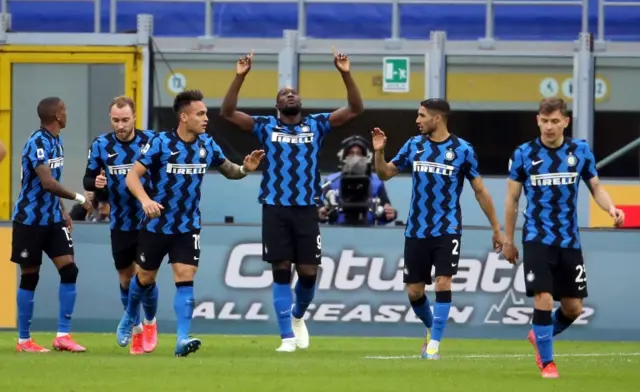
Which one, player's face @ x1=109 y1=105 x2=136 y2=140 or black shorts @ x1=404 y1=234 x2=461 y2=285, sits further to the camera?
player's face @ x1=109 y1=105 x2=136 y2=140

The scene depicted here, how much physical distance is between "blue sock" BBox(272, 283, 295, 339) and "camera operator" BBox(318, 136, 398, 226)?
3.61 meters

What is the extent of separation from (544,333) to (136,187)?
3483 millimetres

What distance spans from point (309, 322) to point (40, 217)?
13.9ft

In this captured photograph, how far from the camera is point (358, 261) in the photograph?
57.0 ft

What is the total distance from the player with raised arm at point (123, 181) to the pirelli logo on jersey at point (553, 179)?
374 centimetres

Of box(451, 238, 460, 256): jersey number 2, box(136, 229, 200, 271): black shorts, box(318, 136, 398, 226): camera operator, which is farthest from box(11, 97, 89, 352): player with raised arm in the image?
box(318, 136, 398, 226): camera operator

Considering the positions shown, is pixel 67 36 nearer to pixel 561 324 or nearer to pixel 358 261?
pixel 358 261

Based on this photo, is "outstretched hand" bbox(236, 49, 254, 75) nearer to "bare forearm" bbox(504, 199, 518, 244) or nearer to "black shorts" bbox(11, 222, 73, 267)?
"black shorts" bbox(11, 222, 73, 267)

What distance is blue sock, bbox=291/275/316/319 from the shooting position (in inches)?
555

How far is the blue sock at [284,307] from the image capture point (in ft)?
45.6

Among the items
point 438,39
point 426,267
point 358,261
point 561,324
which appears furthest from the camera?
point 438,39

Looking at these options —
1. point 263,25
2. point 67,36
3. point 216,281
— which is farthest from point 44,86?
point 216,281

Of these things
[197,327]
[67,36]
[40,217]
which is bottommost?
[197,327]

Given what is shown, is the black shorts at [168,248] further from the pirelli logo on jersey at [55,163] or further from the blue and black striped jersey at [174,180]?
the pirelli logo on jersey at [55,163]
